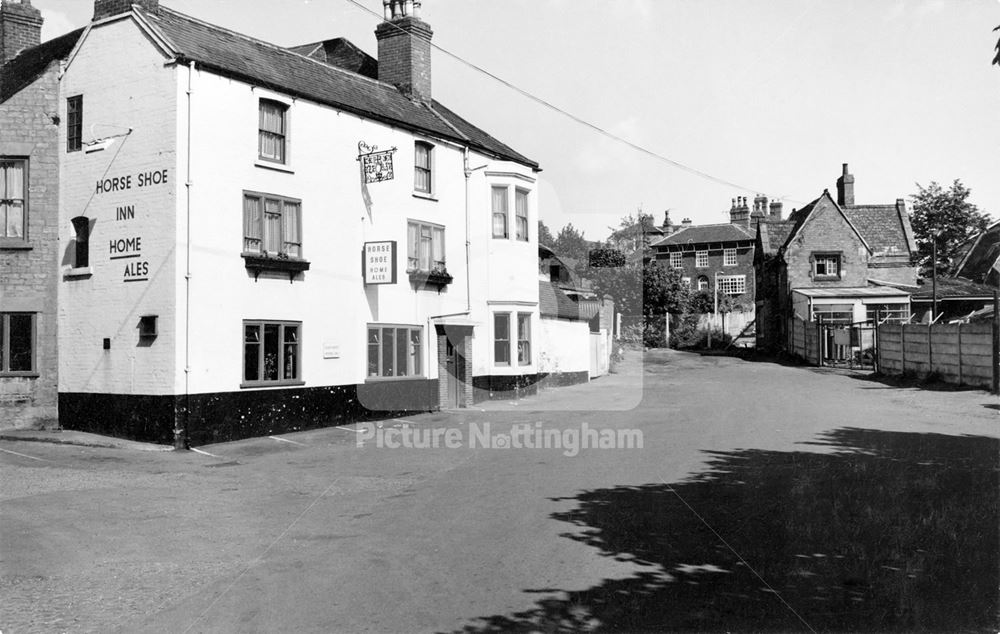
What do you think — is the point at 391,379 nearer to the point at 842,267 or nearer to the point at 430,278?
the point at 430,278

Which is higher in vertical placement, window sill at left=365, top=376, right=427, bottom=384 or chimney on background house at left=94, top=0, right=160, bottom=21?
chimney on background house at left=94, top=0, right=160, bottom=21

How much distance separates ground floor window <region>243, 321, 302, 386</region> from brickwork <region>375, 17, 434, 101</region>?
10563mm

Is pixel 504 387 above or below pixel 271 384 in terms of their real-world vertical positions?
below

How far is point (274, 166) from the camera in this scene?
752 inches

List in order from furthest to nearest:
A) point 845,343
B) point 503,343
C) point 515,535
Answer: point 845,343 → point 503,343 → point 515,535

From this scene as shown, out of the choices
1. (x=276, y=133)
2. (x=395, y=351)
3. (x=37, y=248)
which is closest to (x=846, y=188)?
(x=395, y=351)

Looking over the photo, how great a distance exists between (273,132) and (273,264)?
10.6ft

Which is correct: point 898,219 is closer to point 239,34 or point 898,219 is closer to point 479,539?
point 239,34

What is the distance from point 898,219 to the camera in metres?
57.2

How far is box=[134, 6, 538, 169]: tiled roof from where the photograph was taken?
Result: 1841 centimetres

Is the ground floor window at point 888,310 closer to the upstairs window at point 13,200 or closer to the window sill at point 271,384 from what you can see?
the window sill at point 271,384

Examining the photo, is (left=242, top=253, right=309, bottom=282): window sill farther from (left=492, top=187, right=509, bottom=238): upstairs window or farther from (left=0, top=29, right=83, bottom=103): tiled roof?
(left=492, top=187, right=509, bottom=238): upstairs window

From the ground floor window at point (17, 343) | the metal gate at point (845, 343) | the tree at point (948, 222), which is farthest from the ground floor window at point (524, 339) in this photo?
the tree at point (948, 222)

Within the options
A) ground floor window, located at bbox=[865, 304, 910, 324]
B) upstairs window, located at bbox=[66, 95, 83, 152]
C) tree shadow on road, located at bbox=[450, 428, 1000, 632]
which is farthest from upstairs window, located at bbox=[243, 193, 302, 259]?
ground floor window, located at bbox=[865, 304, 910, 324]
